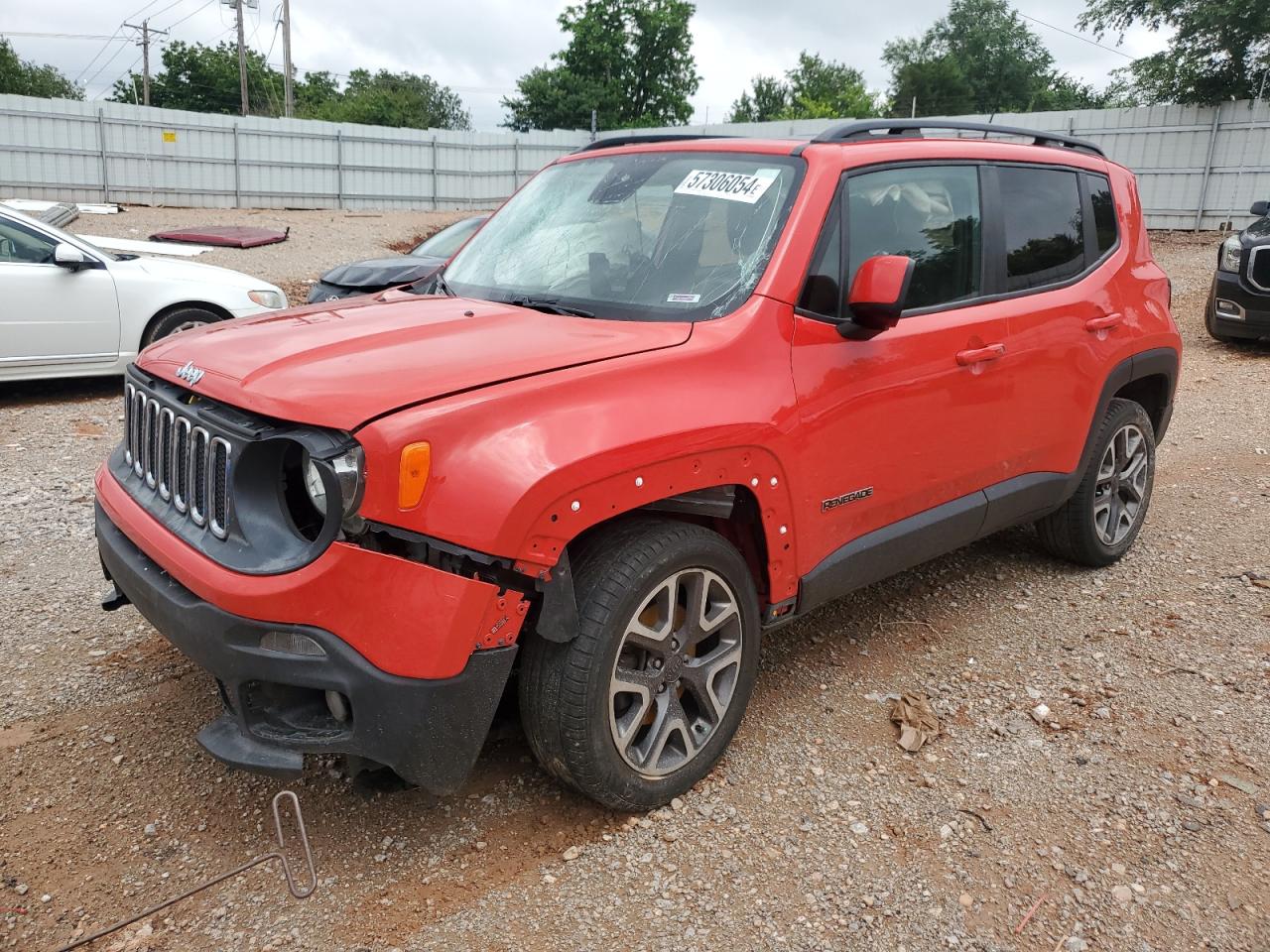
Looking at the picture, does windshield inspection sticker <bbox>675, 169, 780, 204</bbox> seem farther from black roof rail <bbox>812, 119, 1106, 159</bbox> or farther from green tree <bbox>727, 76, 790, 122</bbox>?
green tree <bbox>727, 76, 790, 122</bbox>

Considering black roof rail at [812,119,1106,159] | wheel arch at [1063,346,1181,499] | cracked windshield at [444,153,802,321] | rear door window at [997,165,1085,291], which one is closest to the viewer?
cracked windshield at [444,153,802,321]

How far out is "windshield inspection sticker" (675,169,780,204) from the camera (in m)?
3.42

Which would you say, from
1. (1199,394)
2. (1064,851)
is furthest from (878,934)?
(1199,394)

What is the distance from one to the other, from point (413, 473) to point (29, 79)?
76855 mm

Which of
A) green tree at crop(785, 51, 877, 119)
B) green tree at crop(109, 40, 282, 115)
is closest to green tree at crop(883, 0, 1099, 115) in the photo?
green tree at crop(785, 51, 877, 119)

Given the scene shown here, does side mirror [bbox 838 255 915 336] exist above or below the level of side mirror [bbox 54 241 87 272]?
above

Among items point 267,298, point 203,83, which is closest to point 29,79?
point 203,83

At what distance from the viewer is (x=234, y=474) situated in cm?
258

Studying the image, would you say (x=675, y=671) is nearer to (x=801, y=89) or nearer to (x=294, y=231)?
(x=294, y=231)

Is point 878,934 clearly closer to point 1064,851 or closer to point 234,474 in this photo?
point 1064,851

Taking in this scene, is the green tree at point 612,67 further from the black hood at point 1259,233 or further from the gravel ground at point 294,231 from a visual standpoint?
the black hood at point 1259,233

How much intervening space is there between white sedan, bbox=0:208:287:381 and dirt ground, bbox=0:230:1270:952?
3973mm

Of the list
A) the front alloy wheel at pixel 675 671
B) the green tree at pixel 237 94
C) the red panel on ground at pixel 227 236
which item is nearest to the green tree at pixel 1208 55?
the red panel on ground at pixel 227 236

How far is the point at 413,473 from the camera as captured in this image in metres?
2.44
